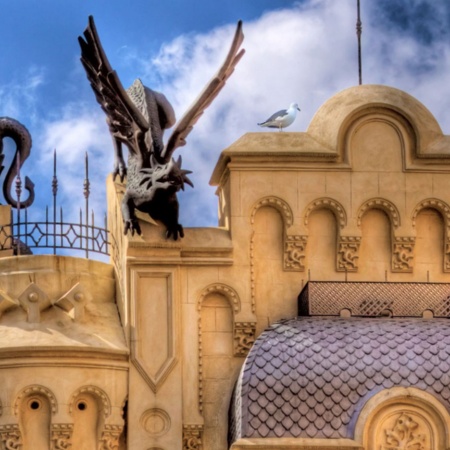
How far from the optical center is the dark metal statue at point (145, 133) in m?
39.7

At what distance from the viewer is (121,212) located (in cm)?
4062

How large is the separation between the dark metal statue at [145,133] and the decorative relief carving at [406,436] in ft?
19.8

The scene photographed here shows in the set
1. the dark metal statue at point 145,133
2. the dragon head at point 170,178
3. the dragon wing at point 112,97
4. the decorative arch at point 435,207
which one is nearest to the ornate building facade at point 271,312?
the decorative arch at point 435,207

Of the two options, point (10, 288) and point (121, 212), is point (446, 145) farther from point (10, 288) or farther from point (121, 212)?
point (10, 288)

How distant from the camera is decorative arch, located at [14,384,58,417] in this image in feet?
127

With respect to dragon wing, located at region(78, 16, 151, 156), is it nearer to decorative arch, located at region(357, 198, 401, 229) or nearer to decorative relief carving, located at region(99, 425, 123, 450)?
decorative arch, located at region(357, 198, 401, 229)

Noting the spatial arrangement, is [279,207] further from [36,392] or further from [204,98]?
[36,392]

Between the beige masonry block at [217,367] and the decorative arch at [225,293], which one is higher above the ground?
the decorative arch at [225,293]

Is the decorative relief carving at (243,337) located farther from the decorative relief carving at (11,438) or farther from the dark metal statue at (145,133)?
the decorative relief carving at (11,438)

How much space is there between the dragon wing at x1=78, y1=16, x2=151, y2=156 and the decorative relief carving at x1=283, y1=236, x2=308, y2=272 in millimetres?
3496

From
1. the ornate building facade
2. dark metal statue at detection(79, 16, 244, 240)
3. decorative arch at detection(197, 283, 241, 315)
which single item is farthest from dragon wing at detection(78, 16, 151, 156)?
decorative arch at detection(197, 283, 241, 315)

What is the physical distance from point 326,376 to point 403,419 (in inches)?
65.1

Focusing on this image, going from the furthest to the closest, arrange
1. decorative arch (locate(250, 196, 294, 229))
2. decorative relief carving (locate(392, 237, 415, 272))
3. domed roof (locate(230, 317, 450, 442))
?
decorative relief carving (locate(392, 237, 415, 272))
decorative arch (locate(250, 196, 294, 229))
domed roof (locate(230, 317, 450, 442))

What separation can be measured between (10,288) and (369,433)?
795 cm
